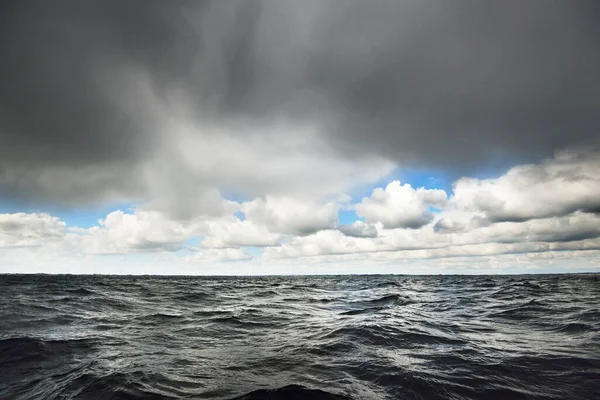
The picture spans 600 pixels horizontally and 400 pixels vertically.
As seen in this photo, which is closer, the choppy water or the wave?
the wave

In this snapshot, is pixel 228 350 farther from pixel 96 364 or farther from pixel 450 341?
pixel 450 341

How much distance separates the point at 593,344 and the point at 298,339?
9668 mm

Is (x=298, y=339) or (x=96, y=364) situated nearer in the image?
(x=96, y=364)

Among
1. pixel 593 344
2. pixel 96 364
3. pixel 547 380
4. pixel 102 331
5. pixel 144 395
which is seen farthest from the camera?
pixel 102 331

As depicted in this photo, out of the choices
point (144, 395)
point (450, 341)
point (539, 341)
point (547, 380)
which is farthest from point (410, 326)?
point (144, 395)

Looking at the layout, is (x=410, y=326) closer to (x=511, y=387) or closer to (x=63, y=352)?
(x=511, y=387)

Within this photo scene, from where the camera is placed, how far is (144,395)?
22.6 ft

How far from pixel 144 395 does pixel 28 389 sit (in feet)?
9.97

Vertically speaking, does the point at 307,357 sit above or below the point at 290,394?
below

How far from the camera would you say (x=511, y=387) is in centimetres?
707

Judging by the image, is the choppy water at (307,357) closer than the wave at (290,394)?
No

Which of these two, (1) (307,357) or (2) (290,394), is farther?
(1) (307,357)

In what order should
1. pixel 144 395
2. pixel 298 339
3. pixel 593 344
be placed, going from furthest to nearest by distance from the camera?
pixel 298 339 → pixel 593 344 → pixel 144 395

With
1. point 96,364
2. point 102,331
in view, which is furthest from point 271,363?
point 102,331
